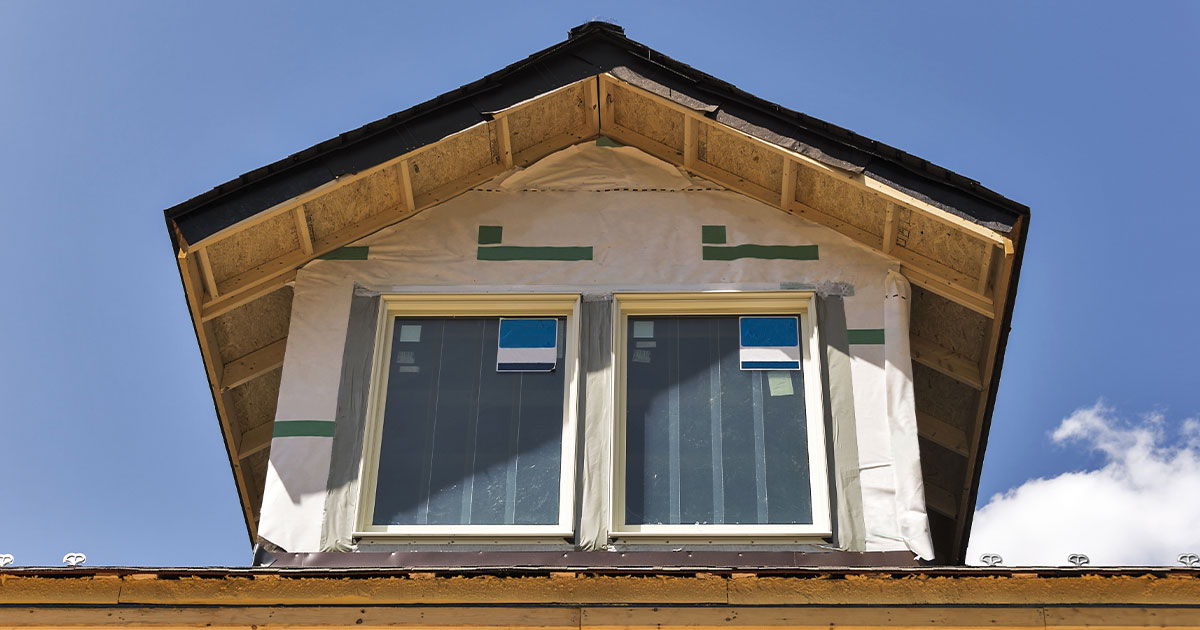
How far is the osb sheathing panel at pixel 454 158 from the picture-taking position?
30.1ft

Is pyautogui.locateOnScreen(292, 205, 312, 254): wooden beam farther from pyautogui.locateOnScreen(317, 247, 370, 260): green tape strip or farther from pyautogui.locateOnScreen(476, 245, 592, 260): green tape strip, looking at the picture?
pyautogui.locateOnScreen(476, 245, 592, 260): green tape strip

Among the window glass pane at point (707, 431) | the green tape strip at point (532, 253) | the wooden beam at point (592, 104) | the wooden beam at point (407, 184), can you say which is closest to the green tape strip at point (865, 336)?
the window glass pane at point (707, 431)

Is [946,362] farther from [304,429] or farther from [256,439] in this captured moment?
[256,439]

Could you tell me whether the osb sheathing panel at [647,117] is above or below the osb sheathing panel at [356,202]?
above

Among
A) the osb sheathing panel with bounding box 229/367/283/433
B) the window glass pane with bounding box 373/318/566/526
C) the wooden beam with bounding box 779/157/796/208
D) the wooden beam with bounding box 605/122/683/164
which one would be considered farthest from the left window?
the wooden beam with bounding box 779/157/796/208

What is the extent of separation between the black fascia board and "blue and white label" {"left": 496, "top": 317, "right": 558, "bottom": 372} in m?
1.39

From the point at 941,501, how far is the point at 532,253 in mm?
3769

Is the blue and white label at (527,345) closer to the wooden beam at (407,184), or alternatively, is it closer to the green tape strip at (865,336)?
the wooden beam at (407,184)

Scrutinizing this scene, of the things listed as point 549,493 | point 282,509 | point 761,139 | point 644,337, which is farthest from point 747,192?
point 282,509

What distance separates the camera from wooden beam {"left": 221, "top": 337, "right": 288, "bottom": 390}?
9250mm

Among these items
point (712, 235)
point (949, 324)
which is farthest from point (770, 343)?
point (949, 324)

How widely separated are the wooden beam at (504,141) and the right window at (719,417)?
59.3 inches

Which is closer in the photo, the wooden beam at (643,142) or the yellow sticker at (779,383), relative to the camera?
the yellow sticker at (779,383)

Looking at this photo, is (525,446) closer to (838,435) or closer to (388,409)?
(388,409)
